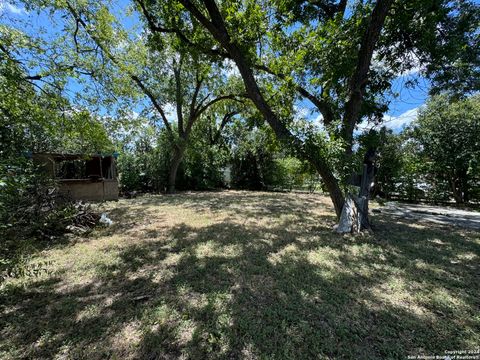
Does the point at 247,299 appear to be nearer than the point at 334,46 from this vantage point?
Yes

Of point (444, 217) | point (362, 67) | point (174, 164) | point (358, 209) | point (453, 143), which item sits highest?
point (362, 67)

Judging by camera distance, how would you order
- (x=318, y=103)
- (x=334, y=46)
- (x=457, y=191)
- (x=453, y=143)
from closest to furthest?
(x=334, y=46), (x=318, y=103), (x=453, y=143), (x=457, y=191)

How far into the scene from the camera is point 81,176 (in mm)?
10289

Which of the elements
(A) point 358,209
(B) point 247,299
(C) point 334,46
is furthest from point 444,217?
(B) point 247,299

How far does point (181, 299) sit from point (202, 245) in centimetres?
145

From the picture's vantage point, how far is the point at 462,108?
25.1 feet

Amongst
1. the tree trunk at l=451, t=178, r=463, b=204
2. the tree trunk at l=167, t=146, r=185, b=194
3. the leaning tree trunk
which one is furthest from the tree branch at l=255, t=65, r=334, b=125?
the tree trunk at l=167, t=146, r=185, b=194

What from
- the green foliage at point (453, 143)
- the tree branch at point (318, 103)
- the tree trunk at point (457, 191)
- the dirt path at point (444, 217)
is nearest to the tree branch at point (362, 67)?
the tree branch at point (318, 103)

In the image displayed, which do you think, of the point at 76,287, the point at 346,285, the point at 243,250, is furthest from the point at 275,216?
the point at 76,287

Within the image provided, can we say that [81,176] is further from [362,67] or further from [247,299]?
[362,67]

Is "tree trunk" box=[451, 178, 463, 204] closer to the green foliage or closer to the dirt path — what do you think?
the green foliage

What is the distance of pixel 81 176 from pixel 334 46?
11.4m

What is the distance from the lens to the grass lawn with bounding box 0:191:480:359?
1.58m

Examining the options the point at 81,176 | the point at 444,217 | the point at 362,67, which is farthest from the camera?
the point at 81,176
